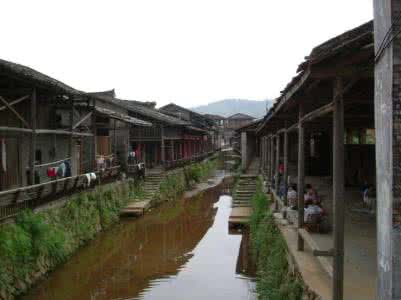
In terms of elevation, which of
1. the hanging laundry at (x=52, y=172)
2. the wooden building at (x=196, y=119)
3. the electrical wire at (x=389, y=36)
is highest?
the wooden building at (x=196, y=119)

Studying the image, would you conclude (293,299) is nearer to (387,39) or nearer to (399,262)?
(399,262)

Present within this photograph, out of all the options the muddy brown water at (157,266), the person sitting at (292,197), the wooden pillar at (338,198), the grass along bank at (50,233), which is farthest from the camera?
the person sitting at (292,197)

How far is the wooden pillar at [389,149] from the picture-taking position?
17.3 feet

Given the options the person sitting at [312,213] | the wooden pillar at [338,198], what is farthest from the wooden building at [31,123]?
the wooden pillar at [338,198]

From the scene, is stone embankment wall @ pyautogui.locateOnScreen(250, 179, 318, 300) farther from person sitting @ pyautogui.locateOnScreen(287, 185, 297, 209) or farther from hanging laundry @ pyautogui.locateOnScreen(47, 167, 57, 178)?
hanging laundry @ pyautogui.locateOnScreen(47, 167, 57, 178)

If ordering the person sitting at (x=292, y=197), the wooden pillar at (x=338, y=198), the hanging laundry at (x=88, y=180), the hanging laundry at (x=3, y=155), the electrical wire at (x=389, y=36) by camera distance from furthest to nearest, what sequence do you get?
the hanging laundry at (x=88, y=180), the hanging laundry at (x=3, y=155), the person sitting at (x=292, y=197), the wooden pillar at (x=338, y=198), the electrical wire at (x=389, y=36)

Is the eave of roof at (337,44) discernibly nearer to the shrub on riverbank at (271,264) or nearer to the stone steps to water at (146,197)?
the shrub on riverbank at (271,264)

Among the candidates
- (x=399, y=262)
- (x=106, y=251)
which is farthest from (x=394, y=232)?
(x=106, y=251)

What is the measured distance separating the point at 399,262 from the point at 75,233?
12733mm

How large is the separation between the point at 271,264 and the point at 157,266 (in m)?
4.57

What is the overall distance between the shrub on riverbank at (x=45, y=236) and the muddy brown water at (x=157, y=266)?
0.37m

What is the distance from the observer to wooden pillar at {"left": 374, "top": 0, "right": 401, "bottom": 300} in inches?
208

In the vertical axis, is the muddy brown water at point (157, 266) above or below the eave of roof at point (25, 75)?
below

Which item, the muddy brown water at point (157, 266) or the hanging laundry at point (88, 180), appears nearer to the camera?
the muddy brown water at point (157, 266)
